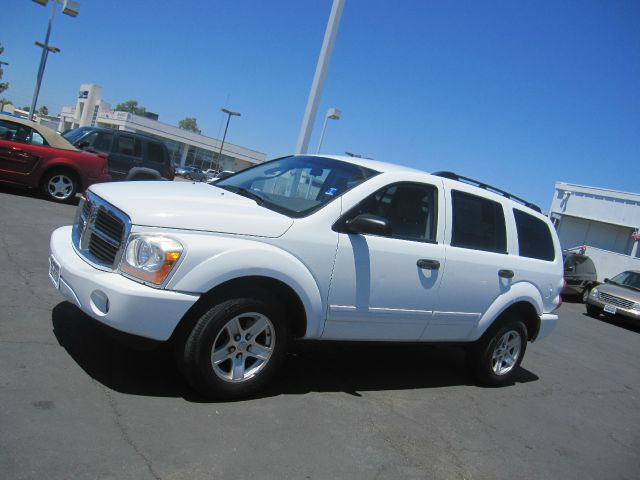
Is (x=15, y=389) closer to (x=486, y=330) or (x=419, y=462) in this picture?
(x=419, y=462)

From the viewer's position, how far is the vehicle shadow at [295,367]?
3.88m

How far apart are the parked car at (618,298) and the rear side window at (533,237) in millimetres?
9484

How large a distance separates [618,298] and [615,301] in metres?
0.11

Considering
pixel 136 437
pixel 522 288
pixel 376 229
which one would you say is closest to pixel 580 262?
pixel 522 288

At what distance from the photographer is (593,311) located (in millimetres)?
15000

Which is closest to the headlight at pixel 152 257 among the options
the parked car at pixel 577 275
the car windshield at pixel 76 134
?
the car windshield at pixel 76 134

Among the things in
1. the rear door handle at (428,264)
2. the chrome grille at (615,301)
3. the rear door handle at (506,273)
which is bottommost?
A: the chrome grille at (615,301)

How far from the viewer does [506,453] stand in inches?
164

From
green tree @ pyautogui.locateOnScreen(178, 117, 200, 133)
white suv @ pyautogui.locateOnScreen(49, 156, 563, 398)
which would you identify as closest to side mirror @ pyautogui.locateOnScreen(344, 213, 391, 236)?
white suv @ pyautogui.locateOnScreen(49, 156, 563, 398)

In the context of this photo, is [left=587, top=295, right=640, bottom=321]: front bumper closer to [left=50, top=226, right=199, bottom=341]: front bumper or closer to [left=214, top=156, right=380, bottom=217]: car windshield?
[left=214, top=156, right=380, bottom=217]: car windshield

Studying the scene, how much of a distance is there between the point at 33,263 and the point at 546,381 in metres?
6.13

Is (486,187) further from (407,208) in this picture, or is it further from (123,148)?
(123,148)

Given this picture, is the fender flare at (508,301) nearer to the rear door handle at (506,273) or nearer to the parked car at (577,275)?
the rear door handle at (506,273)

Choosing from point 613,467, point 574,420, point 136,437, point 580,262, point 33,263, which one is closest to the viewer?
point 136,437
